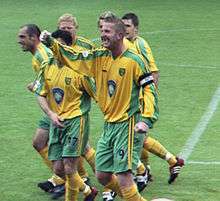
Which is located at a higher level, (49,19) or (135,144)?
(135,144)

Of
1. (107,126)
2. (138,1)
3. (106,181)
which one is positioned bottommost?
(138,1)

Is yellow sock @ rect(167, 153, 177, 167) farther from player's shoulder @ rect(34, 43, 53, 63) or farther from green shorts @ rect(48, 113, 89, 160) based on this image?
player's shoulder @ rect(34, 43, 53, 63)

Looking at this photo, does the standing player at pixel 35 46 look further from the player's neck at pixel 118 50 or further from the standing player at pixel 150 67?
the player's neck at pixel 118 50

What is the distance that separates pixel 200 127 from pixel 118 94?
471cm

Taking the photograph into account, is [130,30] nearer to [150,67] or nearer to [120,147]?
[150,67]

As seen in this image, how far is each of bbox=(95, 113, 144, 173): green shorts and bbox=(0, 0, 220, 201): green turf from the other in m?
1.52

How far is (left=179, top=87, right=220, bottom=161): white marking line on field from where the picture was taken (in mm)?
10891

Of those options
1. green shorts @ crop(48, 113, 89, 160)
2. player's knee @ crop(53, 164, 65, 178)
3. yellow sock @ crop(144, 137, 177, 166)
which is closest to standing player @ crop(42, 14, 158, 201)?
green shorts @ crop(48, 113, 89, 160)

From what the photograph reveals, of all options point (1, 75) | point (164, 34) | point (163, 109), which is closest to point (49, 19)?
point (164, 34)

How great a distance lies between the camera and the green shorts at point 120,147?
767 centimetres

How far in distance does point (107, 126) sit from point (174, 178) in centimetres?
211

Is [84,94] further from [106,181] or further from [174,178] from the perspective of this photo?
[174,178]

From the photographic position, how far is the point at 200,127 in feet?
39.9

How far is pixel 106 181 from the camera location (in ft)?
26.2
